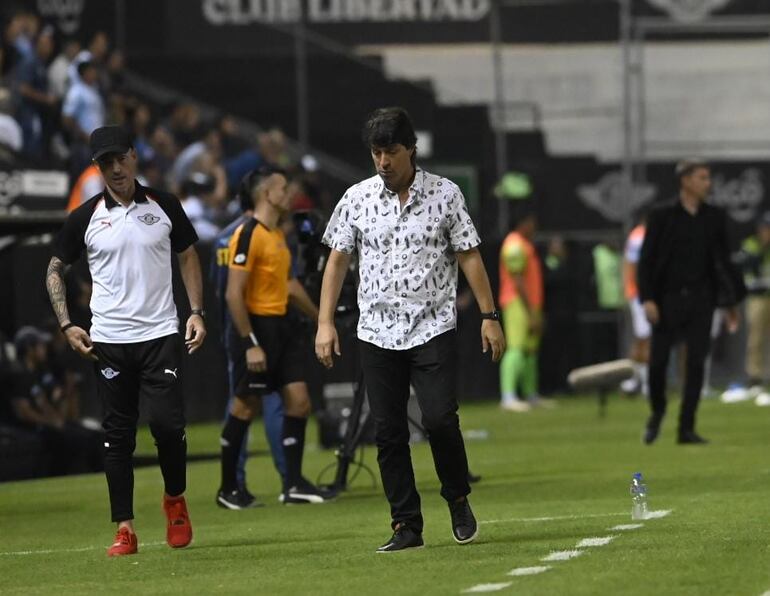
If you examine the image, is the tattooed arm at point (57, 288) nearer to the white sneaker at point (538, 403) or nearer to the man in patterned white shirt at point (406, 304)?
the man in patterned white shirt at point (406, 304)

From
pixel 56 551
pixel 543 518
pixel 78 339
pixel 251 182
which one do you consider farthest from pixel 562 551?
pixel 251 182

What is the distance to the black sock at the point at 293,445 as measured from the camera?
13.9m

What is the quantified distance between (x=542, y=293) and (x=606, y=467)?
1090 centimetres

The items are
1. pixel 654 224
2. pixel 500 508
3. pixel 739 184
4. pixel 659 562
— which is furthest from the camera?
pixel 739 184

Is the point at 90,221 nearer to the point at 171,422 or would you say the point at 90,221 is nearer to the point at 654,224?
the point at 171,422

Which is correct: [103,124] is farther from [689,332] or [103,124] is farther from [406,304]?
[406,304]

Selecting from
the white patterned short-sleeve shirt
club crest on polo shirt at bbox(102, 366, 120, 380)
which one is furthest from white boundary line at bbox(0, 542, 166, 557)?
the white patterned short-sleeve shirt

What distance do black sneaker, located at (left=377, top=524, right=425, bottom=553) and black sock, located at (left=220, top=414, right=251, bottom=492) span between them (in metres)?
3.39

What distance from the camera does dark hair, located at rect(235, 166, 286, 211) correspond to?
1384cm

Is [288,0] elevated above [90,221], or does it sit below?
above

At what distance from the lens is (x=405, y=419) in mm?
10344

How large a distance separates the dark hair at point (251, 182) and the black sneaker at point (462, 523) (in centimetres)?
401

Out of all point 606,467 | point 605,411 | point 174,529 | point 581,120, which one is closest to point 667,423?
point 605,411

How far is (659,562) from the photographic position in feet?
30.7
